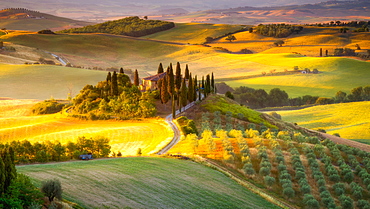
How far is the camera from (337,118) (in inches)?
3228

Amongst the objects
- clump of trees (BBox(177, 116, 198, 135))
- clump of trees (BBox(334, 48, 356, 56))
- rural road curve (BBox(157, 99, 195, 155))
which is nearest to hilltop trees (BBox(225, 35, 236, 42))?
clump of trees (BBox(334, 48, 356, 56))

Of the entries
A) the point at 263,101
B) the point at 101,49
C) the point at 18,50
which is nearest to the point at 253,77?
the point at 263,101

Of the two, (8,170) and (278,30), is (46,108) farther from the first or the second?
(278,30)

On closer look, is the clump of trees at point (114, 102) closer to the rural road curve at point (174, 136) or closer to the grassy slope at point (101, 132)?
the grassy slope at point (101, 132)

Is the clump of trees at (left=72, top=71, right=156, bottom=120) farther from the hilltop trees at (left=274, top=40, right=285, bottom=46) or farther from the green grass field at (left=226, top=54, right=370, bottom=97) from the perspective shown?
the hilltop trees at (left=274, top=40, right=285, bottom=46)

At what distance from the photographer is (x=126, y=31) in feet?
642

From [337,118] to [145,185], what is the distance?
66751 mm

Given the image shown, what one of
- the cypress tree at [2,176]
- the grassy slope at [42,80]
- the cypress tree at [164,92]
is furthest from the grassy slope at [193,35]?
the cypress tree at [2,176]

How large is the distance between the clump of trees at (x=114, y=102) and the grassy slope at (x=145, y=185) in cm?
2748

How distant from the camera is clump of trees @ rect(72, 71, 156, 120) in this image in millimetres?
56938

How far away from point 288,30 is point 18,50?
346 feet

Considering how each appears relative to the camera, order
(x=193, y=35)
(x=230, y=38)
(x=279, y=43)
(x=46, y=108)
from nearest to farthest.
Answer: (x=46, y=108) → (x=279, y=43) → (x=230, y=38) → (x=193, y=35)

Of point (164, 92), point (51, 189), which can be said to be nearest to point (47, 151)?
point (51, 189)

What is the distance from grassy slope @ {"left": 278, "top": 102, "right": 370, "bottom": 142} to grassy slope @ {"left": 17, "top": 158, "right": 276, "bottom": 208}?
45.9m
